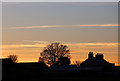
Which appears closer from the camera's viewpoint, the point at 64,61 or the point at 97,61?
the point at 64,61

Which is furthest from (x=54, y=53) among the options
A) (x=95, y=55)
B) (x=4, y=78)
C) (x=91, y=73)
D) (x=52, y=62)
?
(x=4, y=78)

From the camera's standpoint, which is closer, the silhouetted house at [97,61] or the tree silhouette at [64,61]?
the tree silhouette at [64,61]

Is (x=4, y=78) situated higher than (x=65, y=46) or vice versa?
(x=65, y=46)

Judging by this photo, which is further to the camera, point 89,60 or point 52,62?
point 89,60

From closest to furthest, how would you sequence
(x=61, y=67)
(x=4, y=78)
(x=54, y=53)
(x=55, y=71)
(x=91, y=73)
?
(x=4, y=78), (x=91, y=73), (x=55, y=71), (x=61, y=67), (x=54, y=53)

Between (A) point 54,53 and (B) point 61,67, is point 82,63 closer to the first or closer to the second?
(A) point 54,53

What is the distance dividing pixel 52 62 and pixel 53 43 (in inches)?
232

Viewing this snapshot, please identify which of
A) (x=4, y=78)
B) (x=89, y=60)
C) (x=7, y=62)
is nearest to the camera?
(x=4, y=78)

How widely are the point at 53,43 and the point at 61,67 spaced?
653 inches

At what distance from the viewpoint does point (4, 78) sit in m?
67.9

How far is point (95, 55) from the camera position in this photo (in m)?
131

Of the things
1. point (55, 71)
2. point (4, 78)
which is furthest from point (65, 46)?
point (4, 78)

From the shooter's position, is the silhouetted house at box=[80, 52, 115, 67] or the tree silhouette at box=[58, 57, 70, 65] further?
the silhouetted house at box=[80, 52, 115, 67]

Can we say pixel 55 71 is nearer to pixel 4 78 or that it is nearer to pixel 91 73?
pixel 91 73
